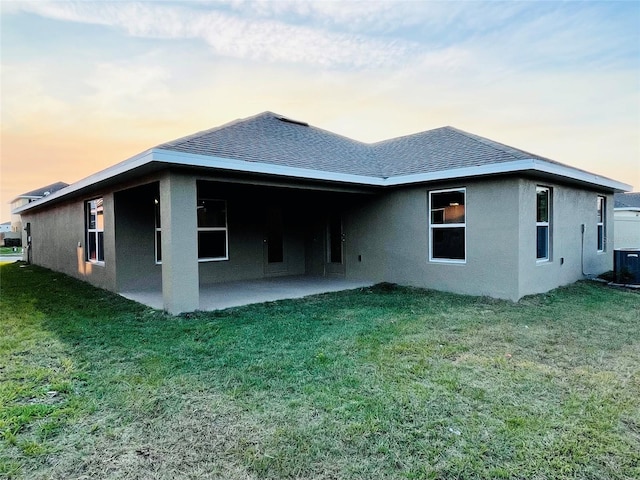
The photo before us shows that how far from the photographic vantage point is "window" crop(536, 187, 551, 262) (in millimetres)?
8633

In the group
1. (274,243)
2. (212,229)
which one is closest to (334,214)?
(274,243)

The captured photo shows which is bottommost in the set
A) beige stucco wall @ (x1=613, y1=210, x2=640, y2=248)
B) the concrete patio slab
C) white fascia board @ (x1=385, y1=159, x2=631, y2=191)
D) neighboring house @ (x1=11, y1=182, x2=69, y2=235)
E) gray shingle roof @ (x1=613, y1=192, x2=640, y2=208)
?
the concrete patio slab

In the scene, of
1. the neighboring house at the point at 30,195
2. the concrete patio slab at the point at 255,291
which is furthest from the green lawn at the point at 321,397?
the neighboring house at the point at 30,195

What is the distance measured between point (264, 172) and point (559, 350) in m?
5.53

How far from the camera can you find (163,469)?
247cm

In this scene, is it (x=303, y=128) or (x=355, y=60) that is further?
(x=303, y=128)

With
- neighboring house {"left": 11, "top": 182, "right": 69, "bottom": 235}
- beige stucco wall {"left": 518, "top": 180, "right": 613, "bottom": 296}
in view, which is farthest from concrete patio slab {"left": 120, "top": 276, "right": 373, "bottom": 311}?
neighboring house {"left": 11, "top": 182, "right": 69, "bottom": 235}

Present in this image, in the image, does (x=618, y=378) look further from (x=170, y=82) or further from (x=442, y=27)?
(x=170, y=82)

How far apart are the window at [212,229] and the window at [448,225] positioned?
550 centimetres

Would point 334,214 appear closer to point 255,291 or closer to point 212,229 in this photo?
Answer: point 212,229

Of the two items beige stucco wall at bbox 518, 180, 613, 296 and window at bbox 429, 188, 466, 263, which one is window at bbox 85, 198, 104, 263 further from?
beige stucco wall at bbox 518, 180, 613, 296

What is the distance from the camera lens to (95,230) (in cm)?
1084

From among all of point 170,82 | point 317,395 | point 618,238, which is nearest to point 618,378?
point 317,395

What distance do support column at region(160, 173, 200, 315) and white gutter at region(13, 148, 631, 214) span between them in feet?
1.64
